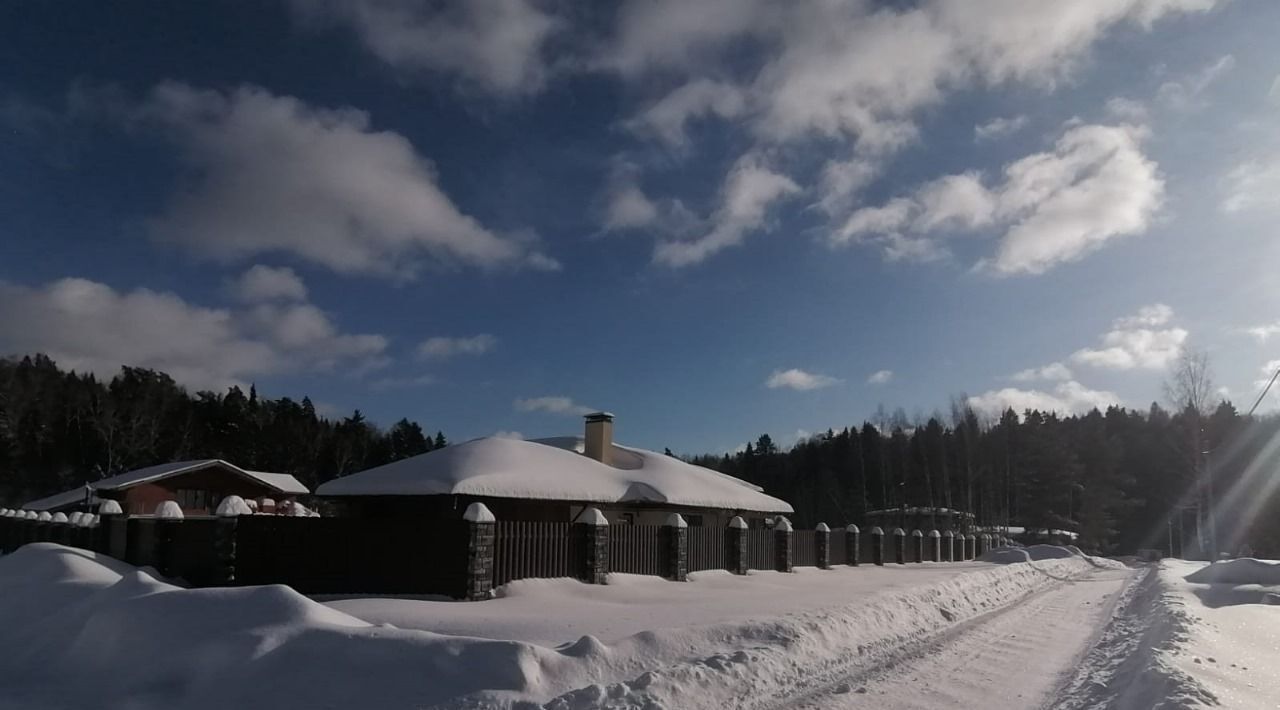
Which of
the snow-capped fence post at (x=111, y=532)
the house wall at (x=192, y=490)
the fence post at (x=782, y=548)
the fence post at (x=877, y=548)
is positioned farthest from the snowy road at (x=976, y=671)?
the house wall at (x=192, y=490)

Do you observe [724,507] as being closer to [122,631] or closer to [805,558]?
[805,558]

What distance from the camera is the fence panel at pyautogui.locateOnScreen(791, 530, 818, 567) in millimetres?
27381

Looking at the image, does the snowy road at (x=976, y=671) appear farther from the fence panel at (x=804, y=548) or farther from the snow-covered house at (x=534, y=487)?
the snow-covered house at (x=534, y=487)

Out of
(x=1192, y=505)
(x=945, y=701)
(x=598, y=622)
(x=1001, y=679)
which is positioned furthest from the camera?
(x=1192, y=505)

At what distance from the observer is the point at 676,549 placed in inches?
805

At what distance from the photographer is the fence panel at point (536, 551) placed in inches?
628

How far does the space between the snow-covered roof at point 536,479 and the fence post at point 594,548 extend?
449cm

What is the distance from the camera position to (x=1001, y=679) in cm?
1016

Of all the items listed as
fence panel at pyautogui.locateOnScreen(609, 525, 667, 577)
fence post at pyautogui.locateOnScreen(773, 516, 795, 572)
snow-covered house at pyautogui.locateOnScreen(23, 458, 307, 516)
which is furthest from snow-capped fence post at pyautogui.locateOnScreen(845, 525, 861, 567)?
snow-covered house at pyautogui.locateOnScreen(23, 458, 307, 516)

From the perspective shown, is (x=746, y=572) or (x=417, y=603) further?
(x=746, y=572)

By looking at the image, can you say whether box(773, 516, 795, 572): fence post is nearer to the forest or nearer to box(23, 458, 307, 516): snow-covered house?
box(23, 458, 307, 516): snow-covered house

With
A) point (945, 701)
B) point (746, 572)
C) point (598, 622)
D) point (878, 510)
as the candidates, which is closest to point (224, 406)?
point (878, 510)

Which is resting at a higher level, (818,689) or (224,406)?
(224,406)

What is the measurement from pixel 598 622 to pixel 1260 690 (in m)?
7.81
